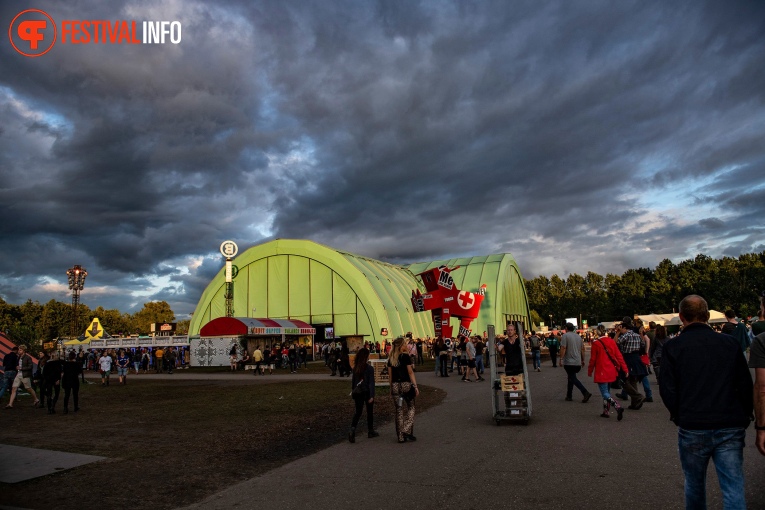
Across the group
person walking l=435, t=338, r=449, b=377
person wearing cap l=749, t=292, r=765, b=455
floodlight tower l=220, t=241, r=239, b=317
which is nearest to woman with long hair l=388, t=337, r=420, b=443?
person wearing cap l=749, t=292, r=765, b=455

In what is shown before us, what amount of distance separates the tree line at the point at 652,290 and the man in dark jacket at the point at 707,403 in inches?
3151

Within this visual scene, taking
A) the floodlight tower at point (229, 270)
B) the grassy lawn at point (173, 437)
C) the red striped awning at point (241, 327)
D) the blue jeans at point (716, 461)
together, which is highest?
the floodlight tower at point (229, 270)

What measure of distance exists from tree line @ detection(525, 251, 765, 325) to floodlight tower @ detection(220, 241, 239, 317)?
67.6 meters

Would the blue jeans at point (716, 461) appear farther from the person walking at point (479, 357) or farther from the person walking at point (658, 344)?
the person walking at point (479, 357)

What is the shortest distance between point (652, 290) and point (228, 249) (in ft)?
249

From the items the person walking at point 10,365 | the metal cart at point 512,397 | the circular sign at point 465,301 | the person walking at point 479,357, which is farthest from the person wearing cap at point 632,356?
the person walking at point 10,365

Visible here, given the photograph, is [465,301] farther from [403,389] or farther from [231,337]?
[403,389]

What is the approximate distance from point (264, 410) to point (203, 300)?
39.7m

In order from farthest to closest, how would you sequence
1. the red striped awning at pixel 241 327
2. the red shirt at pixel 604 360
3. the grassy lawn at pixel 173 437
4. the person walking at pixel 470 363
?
1. the red striped awning at pixel 241 327
2. the person walking at pixel 470 363
3. the red shirt at pixel 604 360
4. the grassy lawn at pixel 173 437

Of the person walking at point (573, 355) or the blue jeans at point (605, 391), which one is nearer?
the blue jeans at point (605, 391)

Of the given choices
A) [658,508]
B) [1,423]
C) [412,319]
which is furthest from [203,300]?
[658,508]

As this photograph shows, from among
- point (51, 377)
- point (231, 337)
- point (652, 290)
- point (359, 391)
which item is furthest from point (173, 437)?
point (652, 290)

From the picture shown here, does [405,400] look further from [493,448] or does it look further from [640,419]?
[640,419]

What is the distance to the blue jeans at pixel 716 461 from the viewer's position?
354cm
